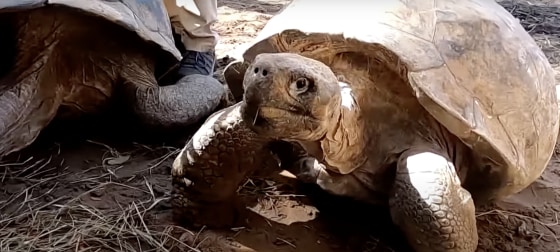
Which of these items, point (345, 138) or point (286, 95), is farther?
point (345, 138)

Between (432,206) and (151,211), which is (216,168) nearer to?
(151,211)

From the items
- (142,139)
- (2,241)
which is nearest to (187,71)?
(142,139)

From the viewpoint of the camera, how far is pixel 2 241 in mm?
2158

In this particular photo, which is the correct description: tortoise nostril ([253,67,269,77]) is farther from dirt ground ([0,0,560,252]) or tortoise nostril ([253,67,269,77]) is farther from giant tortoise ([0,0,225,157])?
giant tortoise ([0,0,225,157])

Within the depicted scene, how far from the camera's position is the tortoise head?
160 centimetres

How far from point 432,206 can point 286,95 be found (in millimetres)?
573

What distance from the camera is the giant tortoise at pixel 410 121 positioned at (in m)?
2.02

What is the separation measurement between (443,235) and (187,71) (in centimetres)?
160

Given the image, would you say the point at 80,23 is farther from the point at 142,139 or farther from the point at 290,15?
the point at 290,15

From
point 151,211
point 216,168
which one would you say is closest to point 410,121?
point 216,168

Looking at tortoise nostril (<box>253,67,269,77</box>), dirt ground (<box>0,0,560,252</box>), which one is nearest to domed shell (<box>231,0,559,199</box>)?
dirt ground (<box>0,0,560,252</box>)

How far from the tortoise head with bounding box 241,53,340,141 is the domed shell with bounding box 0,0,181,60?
1.10 meters

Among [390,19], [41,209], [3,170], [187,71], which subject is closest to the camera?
[390,19]

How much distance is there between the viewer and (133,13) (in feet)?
9.20
